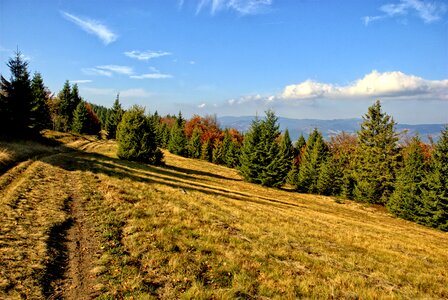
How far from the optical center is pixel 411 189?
41.4 m

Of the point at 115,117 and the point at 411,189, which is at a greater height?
the point at 115,117

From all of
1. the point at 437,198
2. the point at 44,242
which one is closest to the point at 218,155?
the point at 437,198

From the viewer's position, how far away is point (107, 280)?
8.18 metres

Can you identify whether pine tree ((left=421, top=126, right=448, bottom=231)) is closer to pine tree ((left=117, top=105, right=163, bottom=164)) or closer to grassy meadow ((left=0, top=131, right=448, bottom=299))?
grassy meadow ((left=0, top=131, right=448, bottom=299))

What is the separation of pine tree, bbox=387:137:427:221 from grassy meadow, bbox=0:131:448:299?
23009 millimetres

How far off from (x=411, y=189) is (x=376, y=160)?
37.8ft

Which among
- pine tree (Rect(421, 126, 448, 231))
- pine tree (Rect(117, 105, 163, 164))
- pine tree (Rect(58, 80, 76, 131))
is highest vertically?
pine tree (Rect(58, 80, 76, 131))

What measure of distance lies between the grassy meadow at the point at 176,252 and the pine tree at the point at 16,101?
2355 cm

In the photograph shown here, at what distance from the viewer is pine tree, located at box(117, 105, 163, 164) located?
39.1 metres

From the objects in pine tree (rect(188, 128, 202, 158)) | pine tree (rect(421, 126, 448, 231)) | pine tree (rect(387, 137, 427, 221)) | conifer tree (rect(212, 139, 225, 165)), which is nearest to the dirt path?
pine tree (rect(421, 126, 448, 231))

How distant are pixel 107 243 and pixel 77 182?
11565 millimetres

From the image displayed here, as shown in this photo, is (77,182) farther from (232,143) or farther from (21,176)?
(232,143)

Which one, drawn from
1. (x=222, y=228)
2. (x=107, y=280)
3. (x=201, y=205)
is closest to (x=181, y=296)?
(x=107, y=280)

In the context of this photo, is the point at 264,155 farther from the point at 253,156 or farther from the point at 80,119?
the point at 80,119
